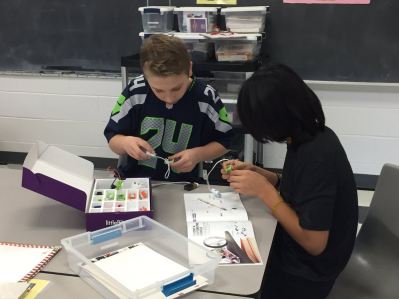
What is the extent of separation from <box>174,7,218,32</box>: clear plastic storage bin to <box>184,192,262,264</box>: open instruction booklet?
1.63m

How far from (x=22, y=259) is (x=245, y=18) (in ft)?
7.01

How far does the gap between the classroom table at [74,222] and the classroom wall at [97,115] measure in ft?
5.90

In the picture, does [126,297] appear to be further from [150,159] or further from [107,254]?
[150,159]

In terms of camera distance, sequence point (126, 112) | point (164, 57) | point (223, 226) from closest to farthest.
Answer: point (223, 226)
point (164, 57)
point (126, 112)

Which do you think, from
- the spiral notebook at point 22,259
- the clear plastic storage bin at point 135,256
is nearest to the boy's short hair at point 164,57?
the clear plastic storage bin at point 135,256

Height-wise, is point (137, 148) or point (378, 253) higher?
point (137, 148)

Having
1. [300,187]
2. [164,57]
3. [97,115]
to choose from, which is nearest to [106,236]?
[300,187]

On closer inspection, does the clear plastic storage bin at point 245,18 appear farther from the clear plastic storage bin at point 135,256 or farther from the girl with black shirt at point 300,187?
the clear plastic storage bin at point 135,256

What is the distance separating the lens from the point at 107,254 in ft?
3.95

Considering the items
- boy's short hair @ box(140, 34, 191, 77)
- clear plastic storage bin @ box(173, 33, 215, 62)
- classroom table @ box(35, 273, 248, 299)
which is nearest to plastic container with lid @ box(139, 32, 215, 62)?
clear plastic storage bin @ box(173, 33, 215, 62)

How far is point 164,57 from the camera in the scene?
157 cm

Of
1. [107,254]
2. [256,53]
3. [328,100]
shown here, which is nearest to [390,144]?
[328,100]

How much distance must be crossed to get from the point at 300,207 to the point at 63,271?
2.08ft

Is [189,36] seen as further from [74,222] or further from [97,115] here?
[74,222]
